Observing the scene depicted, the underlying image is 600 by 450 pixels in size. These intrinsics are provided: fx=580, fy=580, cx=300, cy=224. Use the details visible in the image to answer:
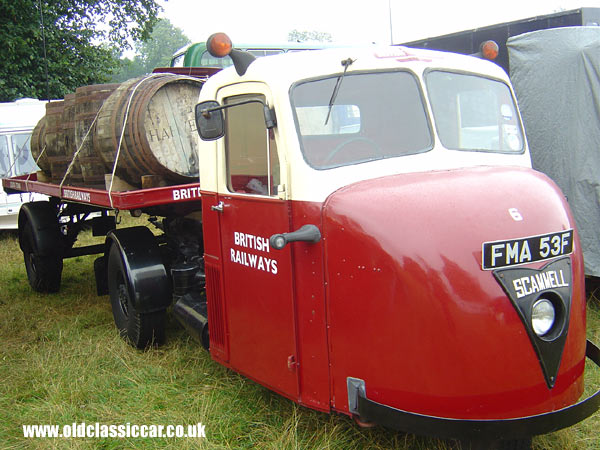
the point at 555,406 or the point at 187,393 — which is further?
the point at 187,393

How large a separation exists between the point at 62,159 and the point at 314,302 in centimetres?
392

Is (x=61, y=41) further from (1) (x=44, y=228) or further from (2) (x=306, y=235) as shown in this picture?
(2) (x=306, y=235)

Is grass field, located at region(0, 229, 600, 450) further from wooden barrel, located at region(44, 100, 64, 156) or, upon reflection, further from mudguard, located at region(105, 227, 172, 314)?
wooden barrel, located at region(44, 100, 64, 156)

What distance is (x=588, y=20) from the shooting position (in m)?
5.76

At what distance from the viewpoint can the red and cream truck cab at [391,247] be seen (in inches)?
96.3

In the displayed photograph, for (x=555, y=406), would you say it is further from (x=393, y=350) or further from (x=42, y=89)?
(x=42, y=89)

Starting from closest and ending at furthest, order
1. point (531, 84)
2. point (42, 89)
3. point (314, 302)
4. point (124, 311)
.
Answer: point (314, 302) < point (124, 311) < point (531, 84) < point (42, 89)

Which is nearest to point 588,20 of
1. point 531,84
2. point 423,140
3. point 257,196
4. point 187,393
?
point 531,84

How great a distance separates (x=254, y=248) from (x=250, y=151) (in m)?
0.56

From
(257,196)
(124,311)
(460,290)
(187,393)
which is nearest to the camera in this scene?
(460,290)

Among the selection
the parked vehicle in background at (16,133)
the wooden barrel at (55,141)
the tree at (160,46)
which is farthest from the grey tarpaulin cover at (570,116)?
the tree at (160,46)

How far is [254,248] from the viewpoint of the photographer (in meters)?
3.29

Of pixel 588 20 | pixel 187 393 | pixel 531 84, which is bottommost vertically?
pixel 187 393

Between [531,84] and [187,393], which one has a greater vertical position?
[531,84]
